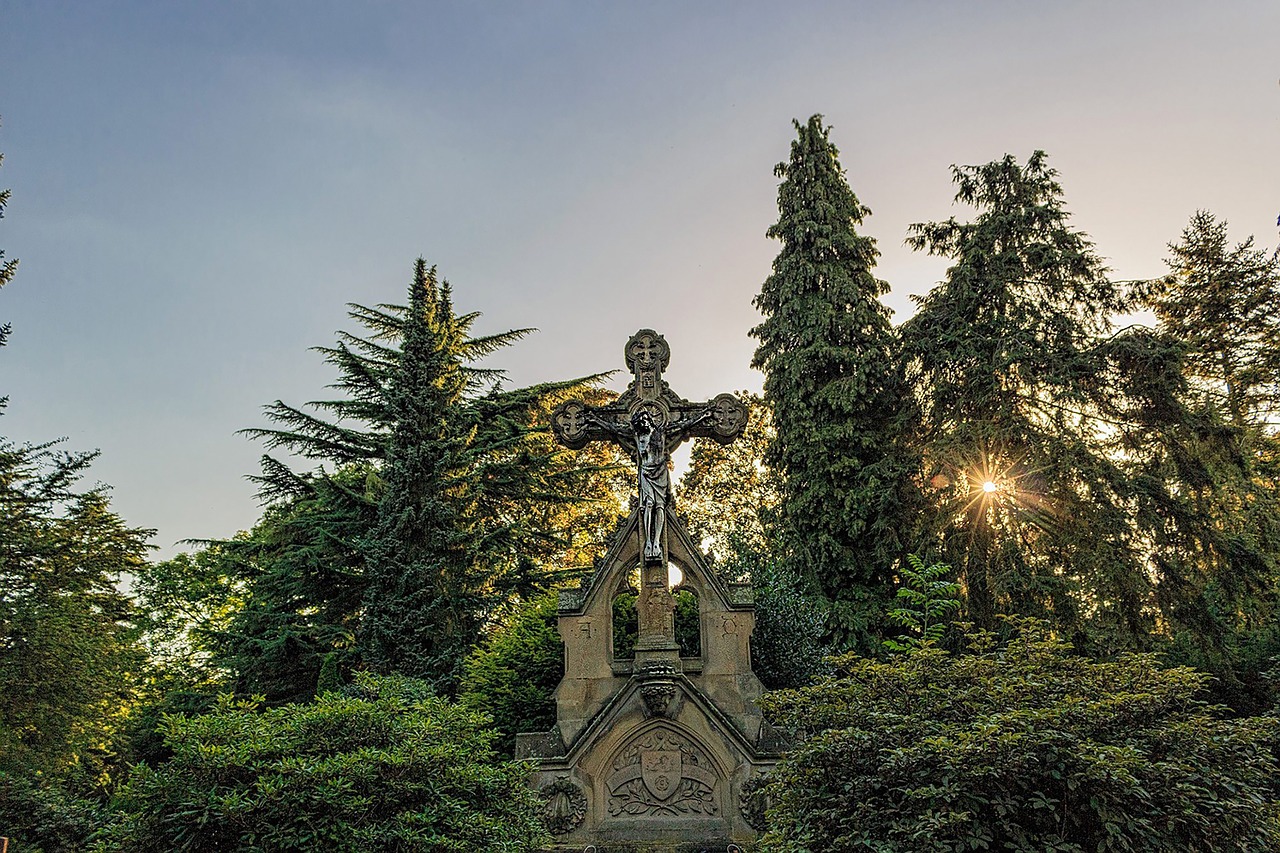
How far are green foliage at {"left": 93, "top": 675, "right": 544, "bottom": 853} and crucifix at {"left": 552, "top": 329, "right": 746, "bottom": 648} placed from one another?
4313 mm

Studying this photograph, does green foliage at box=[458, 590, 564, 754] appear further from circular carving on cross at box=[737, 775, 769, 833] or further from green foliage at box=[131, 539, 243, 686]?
green foliage at box=[131, 539, 243, 686]

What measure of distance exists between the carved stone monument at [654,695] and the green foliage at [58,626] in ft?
33.5

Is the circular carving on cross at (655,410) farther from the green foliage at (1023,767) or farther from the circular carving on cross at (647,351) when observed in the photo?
the green foliage at (1023,767)

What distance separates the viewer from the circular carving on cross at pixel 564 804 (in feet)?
30.6

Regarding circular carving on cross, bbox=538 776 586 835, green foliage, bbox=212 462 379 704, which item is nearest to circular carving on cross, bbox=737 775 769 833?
circular carving on cross, bbox=538 776 586 835

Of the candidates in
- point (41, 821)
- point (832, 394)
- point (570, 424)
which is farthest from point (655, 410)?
point (41, 821)

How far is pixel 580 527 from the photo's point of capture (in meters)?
25.9

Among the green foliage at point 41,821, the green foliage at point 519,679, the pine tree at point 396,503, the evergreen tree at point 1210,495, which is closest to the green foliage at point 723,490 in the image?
the pine tree at point 396,503

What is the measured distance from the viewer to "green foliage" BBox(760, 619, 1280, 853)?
5.09m

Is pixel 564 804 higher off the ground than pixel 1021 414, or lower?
lower

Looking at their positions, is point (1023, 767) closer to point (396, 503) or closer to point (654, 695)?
point (654, 695)

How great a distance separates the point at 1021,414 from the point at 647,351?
8877 mm

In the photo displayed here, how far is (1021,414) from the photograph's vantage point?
1691 centimetres

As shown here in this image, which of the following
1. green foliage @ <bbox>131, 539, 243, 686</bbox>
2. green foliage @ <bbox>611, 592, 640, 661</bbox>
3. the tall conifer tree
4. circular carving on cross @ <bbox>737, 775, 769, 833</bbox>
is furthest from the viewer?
green foliage @ <bbox>131, 539, 243, 686</bbox>
